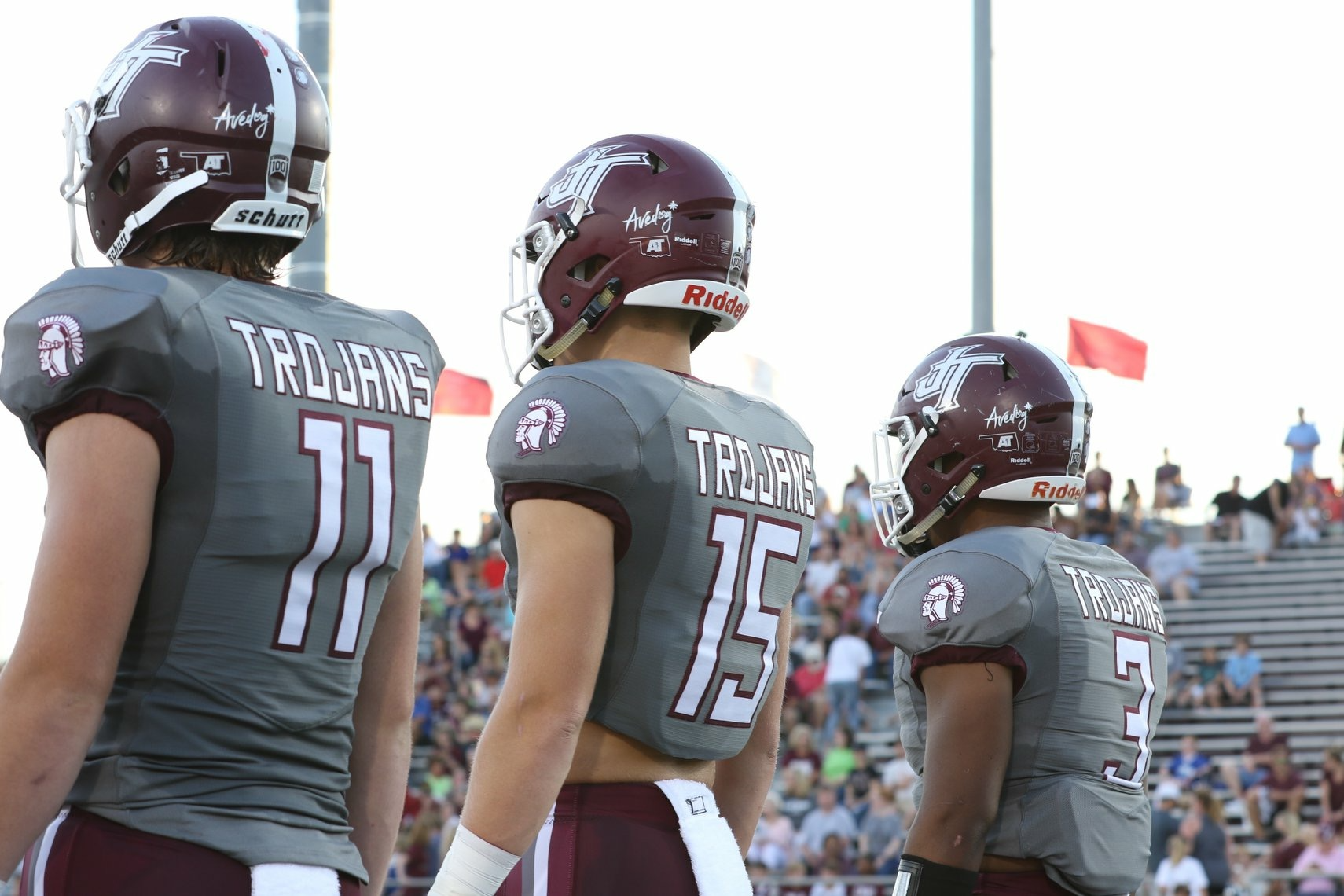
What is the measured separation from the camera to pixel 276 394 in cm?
268

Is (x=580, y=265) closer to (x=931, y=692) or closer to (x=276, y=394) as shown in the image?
(x=276, y=394)

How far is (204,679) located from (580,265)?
1.32 metres

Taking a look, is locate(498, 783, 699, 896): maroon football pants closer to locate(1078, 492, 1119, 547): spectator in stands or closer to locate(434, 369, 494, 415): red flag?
locate(434, 369, 494, 415): red flag

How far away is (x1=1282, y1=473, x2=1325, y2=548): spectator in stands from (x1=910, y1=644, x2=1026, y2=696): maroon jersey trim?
64.3ft

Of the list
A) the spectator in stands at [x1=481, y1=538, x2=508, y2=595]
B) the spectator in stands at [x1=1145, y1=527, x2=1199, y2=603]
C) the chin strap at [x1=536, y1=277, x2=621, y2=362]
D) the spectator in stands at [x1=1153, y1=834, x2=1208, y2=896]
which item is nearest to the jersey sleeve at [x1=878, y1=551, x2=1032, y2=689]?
the chin strap at [x1=536, y1=277, x2=621, y2=362]

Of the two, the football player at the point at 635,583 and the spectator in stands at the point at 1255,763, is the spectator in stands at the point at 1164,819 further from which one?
the football player at the point at 635,583

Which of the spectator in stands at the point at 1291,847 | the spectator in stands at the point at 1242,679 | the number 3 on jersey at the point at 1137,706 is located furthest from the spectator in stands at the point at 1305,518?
the number 3 on jersey at the point at 1137,706

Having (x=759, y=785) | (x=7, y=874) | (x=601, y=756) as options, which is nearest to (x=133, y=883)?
(x=7, y=874)

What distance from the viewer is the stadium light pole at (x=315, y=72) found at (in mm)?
6008

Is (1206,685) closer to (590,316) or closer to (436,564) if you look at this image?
(436,564)

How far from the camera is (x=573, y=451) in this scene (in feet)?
10.1

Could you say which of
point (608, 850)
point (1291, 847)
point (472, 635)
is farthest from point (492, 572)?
point (608, 850)

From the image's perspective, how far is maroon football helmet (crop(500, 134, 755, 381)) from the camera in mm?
3541

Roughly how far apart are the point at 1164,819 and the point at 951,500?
1032cm
